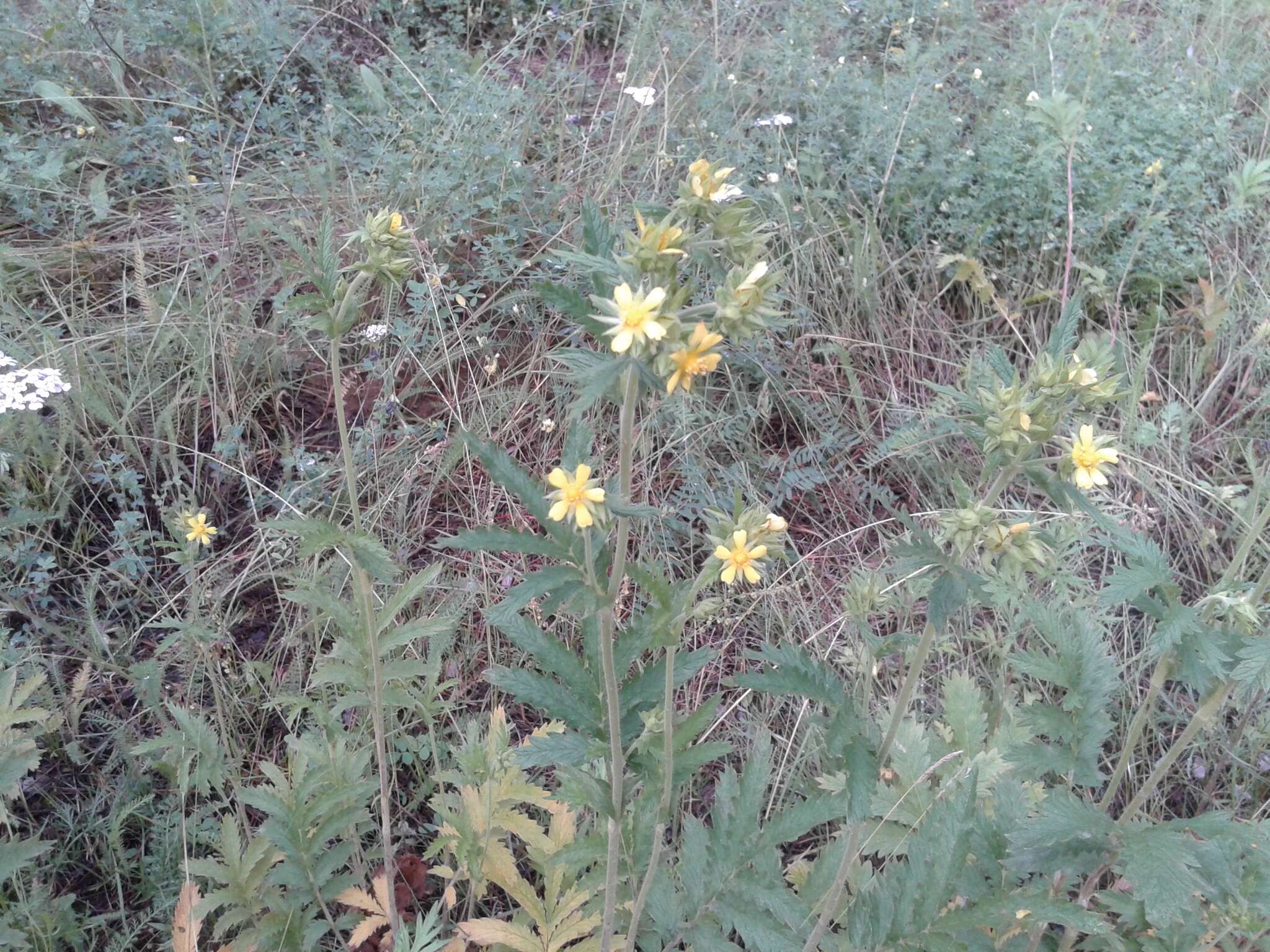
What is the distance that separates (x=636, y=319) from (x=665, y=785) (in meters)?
0.74

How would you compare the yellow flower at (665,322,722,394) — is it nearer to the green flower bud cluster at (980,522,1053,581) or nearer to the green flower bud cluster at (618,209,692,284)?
the green flower bud cluster at (618,209,692,284)

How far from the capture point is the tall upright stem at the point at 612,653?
1.17 m

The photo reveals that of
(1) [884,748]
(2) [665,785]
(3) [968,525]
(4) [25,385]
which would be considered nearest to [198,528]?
(4) [25,385]

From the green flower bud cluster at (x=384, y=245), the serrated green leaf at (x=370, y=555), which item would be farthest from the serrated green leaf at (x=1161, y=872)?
the green flower bud cluster at (x=384, y=245)

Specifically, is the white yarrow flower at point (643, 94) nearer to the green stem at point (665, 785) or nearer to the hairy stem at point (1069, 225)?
the hairy stem at point (1069, 225)

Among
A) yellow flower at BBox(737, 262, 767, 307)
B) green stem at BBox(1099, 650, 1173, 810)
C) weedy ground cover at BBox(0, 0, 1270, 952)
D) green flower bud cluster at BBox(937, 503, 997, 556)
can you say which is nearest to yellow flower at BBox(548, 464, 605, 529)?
weedy ground cover at BBox(0, 0, 1270, 952)

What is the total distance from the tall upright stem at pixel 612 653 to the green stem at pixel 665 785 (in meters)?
0.04

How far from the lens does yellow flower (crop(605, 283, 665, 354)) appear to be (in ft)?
3.54

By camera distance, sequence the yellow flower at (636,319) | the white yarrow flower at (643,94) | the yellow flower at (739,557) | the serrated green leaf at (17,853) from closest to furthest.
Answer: the yellow flower at (636,319) → the yellow flower at (739,557) → the serrated green leaf at (17,853) → the white yarrow flower at (643,94)

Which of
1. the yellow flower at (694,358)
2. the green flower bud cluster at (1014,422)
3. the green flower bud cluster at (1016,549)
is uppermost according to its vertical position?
the yellow flower at (694,358)

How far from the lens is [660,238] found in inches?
44.3

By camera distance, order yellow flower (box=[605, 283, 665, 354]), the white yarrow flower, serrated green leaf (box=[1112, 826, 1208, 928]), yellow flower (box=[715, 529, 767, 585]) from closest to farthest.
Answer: yellow flower (box=[605, 283, 665, 354])
yellow flower (box=[715, 529, 767, 585])
serrated green leaf (box=[1112, 826, 1208, 928])
the white yarrow flower

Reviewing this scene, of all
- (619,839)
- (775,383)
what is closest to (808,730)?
(619,839)

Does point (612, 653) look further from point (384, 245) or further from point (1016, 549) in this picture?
point (384, 245)
